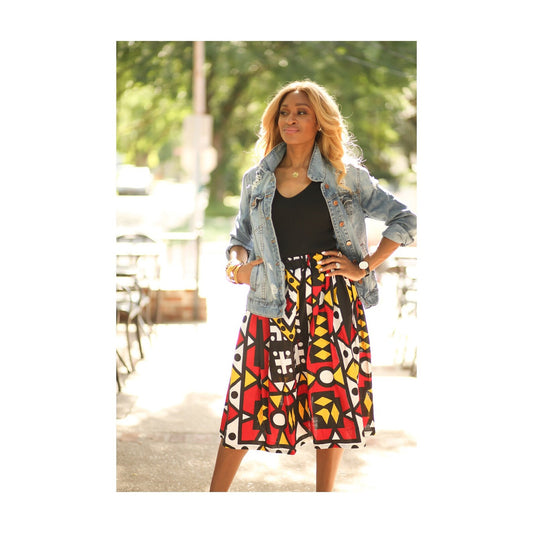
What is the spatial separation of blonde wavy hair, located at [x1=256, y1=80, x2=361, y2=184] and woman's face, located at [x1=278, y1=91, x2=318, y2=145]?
0.02m

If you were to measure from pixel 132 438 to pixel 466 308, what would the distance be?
2.53m

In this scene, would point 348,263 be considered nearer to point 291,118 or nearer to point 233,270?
point 233,270

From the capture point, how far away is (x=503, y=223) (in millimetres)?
2867

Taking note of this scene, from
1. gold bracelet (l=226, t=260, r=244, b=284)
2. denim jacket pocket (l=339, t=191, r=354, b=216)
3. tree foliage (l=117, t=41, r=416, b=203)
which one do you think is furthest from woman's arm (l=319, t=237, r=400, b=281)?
tree foliage (l=117, t=41, r=416, b=203)

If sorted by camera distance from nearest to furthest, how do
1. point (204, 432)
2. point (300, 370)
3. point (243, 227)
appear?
point (300, 370), point (243, 227), point (204, 432)

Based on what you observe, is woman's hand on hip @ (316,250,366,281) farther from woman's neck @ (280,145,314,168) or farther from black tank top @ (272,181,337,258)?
woman's neck @ (280,145,314,168)

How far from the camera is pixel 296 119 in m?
3.15

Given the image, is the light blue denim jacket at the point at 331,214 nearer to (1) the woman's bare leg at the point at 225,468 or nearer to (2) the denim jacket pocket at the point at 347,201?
(2) the denim jacket pocket at the point at 347,201

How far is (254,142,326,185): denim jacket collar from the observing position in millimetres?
3195

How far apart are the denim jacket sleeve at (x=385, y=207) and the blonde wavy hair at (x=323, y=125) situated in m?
0.09

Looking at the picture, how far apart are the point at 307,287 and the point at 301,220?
289mm

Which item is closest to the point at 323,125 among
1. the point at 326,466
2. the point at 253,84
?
the point at 326,466

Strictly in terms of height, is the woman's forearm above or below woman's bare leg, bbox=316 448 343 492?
above
